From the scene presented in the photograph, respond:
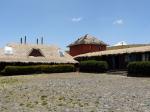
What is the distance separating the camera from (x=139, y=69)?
42750 mm

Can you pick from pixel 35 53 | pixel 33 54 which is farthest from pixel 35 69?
pixel 35 53

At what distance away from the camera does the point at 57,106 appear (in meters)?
17.6

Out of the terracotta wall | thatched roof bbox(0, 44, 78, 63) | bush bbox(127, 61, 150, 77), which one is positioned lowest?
bush bbox(127, 61, 150, 77)

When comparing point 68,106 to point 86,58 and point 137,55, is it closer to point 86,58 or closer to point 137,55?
point 137,55

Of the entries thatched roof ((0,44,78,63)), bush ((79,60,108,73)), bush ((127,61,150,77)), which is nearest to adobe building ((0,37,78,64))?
thatched roof ((0,44,78,63))

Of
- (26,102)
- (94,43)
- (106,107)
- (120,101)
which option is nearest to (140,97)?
(120,101)

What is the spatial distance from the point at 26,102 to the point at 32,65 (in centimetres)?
3604

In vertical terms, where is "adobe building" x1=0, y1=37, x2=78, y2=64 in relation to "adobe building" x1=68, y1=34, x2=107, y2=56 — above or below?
below

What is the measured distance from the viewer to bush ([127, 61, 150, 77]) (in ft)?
137

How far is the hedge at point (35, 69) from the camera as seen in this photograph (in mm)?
49469

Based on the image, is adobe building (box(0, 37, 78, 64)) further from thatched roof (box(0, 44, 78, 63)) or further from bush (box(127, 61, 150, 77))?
bush (box(127, 61, 150, 77))

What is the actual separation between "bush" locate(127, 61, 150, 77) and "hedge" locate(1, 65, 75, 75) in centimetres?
1173

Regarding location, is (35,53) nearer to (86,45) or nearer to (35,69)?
(35,69)

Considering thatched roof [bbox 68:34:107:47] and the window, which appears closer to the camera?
the window
